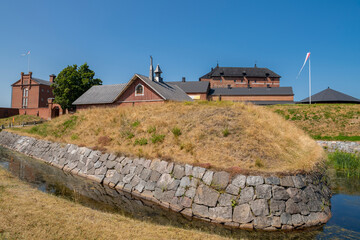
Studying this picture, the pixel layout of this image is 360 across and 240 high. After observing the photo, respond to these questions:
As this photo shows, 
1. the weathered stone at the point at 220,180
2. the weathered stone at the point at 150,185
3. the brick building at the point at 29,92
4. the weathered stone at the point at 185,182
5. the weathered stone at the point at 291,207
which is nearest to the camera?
the weathered stone at the point at 291,207

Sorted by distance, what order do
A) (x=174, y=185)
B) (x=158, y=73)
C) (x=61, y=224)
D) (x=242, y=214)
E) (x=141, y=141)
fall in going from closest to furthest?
(x=61, y=224) → (x=242, y=214) → (x=174, y=185) → (x=141, y=141) → (x=158, y=73)

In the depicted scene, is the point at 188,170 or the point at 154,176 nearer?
the point at 188,170

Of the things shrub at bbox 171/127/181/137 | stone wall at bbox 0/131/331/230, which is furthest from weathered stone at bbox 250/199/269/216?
shrub at bbox 171/127/181/137

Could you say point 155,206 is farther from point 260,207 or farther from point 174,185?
point 260,207

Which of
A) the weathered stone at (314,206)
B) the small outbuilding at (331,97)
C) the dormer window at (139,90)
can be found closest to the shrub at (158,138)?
the weathered stone at (314,206)

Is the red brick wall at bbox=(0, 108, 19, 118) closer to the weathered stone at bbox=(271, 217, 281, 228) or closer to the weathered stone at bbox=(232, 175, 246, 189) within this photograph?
the weathered stone at bbox=(232, 175, 246, 189)

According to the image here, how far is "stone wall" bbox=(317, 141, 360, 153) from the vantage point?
2566cm

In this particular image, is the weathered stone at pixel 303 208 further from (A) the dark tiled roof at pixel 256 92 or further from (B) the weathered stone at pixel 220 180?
(A) the dark tiled roof at pixel 256 92

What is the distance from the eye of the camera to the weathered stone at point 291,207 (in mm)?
9203

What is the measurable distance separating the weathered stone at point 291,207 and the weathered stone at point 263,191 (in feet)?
2.71

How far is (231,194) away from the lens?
9.66 m

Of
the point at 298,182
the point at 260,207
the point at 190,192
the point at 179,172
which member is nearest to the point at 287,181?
the point at 298,182

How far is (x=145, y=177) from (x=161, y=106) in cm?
844

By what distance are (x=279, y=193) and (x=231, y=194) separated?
6.43 ft
